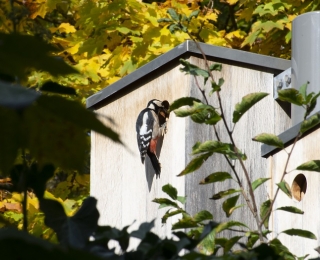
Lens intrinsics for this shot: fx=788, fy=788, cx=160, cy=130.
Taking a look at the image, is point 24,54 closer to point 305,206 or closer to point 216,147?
point 216,147

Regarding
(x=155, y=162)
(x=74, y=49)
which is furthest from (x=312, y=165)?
(x=74, y=49)

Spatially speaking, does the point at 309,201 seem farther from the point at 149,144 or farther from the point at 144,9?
the point at 144,9

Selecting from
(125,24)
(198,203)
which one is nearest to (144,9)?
(125,24)

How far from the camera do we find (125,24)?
4344 millimetres

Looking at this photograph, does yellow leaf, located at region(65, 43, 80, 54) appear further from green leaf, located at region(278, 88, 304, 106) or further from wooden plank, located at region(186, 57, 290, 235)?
green leaf, located at region(278, 88, 304, 106)

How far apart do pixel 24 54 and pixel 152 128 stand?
7.58 feet

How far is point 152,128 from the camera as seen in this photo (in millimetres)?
2699

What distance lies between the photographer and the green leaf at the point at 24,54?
0.39m

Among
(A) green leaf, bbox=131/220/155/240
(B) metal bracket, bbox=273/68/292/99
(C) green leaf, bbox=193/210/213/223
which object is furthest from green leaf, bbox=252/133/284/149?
(B) metal bracket, bbox=273/68/292/99

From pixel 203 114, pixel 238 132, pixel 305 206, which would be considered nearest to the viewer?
pixel 203 114

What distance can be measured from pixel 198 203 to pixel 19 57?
2.15m

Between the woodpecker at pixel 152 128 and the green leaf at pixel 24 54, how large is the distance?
227 cm

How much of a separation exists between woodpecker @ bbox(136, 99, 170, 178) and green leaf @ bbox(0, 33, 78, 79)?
227 centimetres

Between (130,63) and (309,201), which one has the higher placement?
(130,63)
